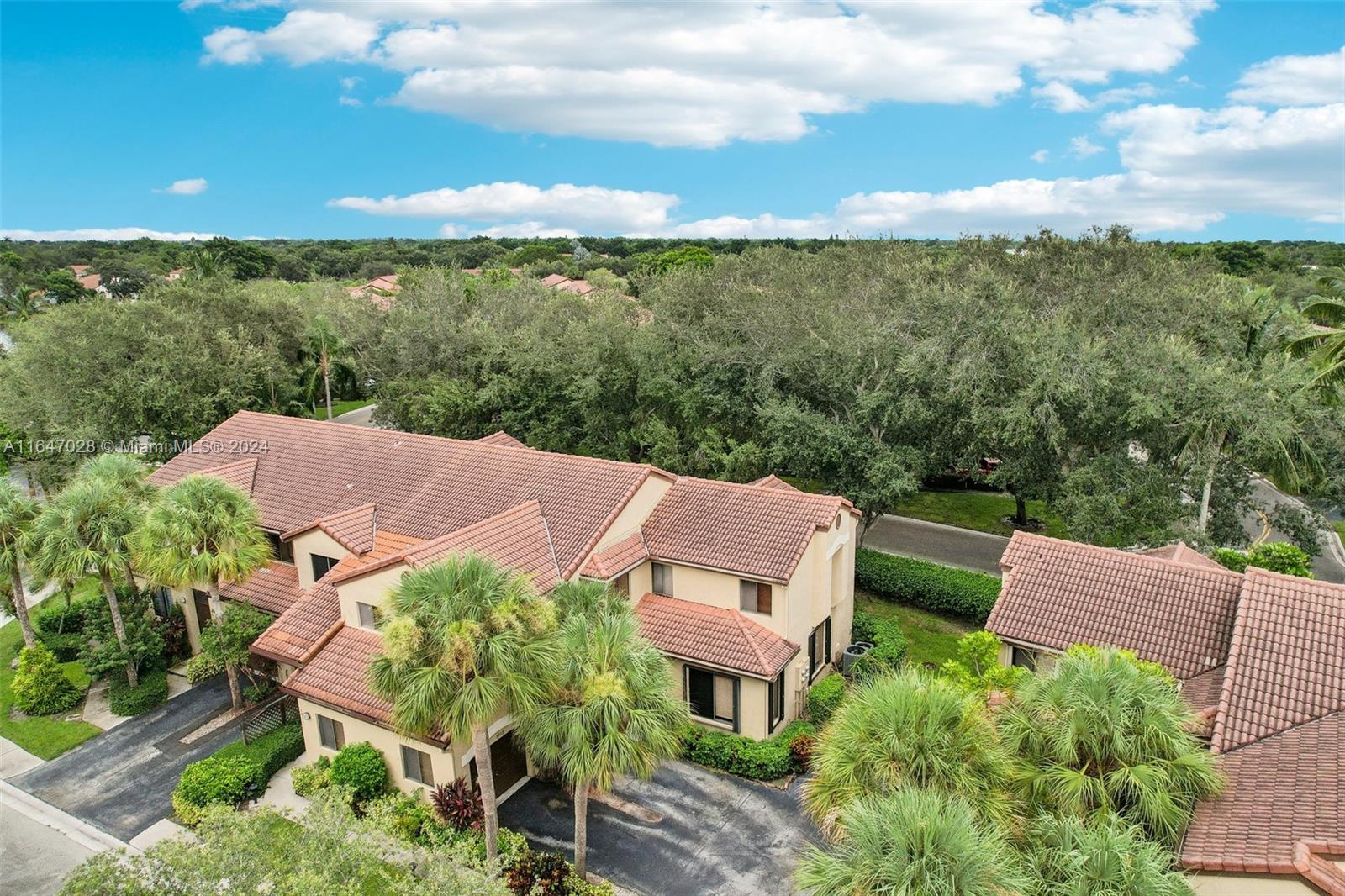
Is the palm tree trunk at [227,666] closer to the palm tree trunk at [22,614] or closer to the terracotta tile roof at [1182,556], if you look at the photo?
the palm tree trunk at [22,614]

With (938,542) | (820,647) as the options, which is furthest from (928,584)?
(938,542)

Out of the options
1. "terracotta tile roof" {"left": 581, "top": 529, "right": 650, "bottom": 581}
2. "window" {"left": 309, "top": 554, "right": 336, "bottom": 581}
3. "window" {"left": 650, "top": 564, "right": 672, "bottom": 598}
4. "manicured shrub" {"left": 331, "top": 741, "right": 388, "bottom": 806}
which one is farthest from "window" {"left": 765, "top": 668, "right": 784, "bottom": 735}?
"window" {"left": 309, "top": 554, "right": 336, "bottom": 581}

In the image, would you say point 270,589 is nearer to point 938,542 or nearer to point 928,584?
point 928,584

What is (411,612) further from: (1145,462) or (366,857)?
(1145,462)

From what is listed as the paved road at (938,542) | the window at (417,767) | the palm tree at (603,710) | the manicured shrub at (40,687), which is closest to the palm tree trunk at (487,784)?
the palm tree at (603,710)

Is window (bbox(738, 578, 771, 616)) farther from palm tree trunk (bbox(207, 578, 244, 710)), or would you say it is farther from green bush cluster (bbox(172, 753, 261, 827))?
palm tree trunk (bbox(207, 578, 244, 710))
